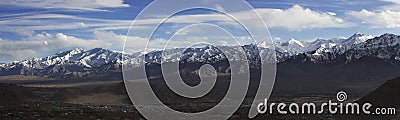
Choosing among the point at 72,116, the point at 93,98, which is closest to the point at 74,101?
the point at 93,98

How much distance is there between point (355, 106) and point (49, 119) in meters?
41.6

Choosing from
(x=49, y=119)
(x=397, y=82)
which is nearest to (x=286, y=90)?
(x=397, y=82)

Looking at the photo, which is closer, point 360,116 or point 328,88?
point 360,116

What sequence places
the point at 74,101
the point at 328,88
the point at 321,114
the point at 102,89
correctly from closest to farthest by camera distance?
the point at 321,114
the point at 74,101
the point at 102,89
the point at 328,88

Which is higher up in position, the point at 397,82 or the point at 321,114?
the point at 397,82

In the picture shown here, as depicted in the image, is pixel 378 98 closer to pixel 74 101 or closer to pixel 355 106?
pixel 355 106

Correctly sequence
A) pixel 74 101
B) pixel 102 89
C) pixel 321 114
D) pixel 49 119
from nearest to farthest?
pixel 49 119 < pixel 321 114 < pixel 74 101 < pixel 102 89

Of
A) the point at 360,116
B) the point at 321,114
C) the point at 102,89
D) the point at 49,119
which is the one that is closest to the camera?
the point at 360,116

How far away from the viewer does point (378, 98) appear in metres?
67.2

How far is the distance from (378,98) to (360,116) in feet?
33.7

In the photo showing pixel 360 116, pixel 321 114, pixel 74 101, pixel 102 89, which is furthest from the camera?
pixel 102 89

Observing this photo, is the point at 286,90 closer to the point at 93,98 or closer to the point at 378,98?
the point at 93,98

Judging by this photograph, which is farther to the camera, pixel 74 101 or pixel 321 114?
pixel 74 101

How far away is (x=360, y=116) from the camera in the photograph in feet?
192
